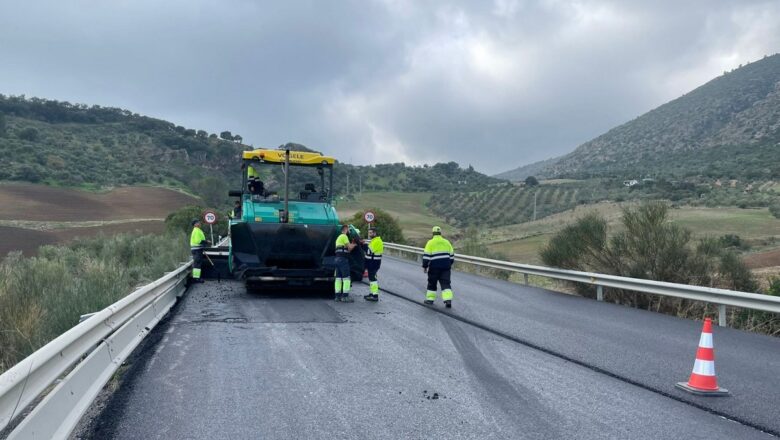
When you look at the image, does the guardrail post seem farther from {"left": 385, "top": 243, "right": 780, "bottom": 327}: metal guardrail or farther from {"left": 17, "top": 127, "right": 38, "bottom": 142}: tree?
{"left": 17, "top": 127, "right": 38, "bottom": 142}: tree

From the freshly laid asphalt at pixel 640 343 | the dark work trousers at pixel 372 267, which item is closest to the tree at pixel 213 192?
the dark work trousers at pixel 372 267

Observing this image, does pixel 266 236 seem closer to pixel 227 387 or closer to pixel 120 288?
pixel 120 288

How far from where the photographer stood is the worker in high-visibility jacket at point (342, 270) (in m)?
12.6

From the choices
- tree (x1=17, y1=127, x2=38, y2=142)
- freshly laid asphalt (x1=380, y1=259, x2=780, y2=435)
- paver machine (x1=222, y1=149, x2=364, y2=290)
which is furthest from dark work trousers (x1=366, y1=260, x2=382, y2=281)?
tree (x1=17, y1=127, x2=38, y2=142)

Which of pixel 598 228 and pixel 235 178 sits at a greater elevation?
pixel 235 178

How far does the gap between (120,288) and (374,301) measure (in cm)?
488

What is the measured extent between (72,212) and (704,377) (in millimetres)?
50984

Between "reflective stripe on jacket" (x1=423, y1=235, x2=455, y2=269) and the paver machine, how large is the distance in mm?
1903

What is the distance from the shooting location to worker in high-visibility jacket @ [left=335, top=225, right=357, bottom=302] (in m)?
12.6

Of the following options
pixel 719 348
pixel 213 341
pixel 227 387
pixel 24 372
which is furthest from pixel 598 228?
pixel 24 372

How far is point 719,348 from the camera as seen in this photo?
27.5ft

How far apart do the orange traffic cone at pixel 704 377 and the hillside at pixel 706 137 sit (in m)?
66.4

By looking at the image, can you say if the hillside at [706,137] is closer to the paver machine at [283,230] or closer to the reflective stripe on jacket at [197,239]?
the paver machine at [283,230]

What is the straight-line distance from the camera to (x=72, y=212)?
4866cm
